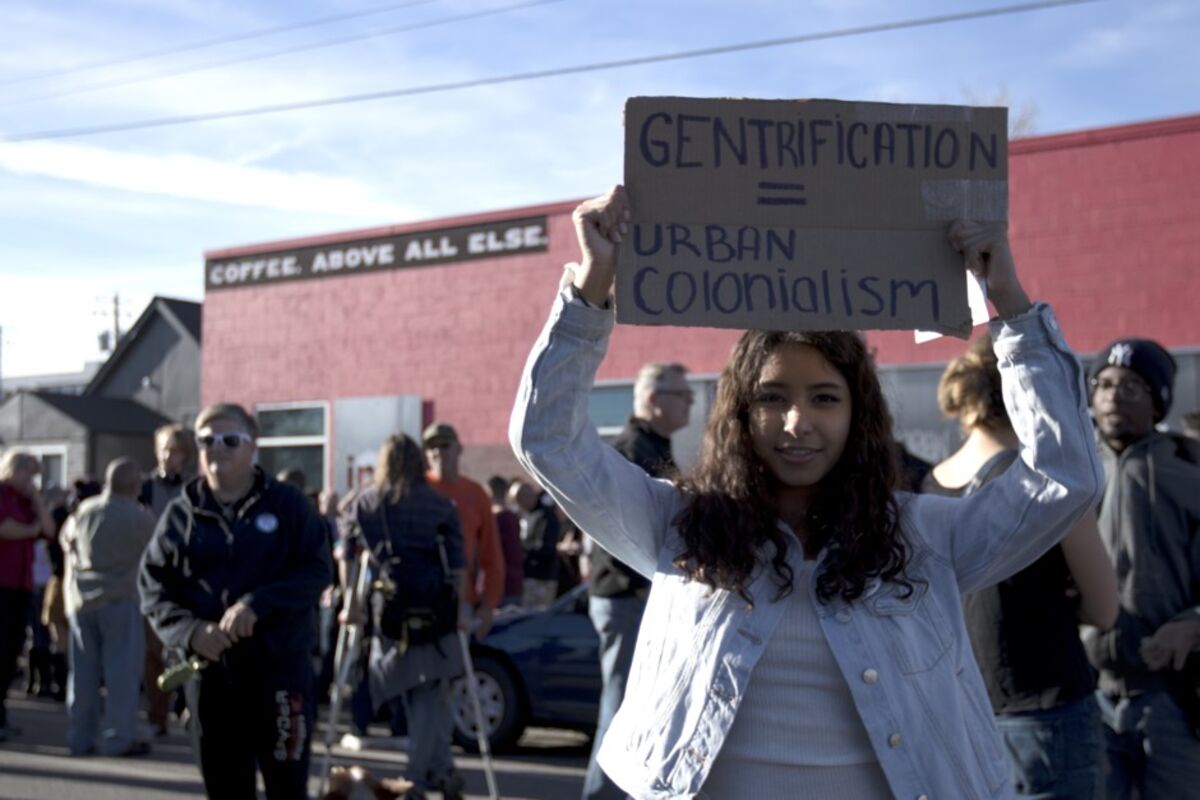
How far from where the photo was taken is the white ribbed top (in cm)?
249

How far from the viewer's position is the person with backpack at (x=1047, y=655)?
3830 mm

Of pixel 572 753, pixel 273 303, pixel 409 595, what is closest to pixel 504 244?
pixel 273 303

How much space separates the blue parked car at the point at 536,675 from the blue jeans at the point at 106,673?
2.31 meters

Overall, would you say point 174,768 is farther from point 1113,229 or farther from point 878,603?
point 1113,229

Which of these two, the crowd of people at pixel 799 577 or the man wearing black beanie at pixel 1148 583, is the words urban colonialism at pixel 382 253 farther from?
the man wearing black beanie at pixel 1148 583

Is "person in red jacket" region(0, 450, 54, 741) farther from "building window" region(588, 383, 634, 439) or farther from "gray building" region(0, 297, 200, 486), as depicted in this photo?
"gray building" region(0, 297, 200, 486)

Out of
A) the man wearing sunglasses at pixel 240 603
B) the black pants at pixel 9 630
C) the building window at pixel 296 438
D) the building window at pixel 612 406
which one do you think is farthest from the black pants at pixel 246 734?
the building window at pixel 296 438

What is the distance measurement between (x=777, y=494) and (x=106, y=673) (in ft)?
27.7

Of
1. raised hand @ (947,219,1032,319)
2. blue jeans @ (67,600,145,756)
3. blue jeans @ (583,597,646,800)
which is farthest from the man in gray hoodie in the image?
raised hand @ (947,219,1032,319)

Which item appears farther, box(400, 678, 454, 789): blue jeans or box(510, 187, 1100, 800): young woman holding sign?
box(400, 678, 454, 789): blue jeans

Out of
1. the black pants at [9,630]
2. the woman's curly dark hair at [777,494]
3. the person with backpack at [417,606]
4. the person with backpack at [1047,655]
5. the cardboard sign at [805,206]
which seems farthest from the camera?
the black pants at [9,630]

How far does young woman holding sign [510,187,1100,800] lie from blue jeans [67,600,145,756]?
26.8 feet

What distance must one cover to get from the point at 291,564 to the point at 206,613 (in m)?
0.38

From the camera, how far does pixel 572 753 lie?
10328mm
